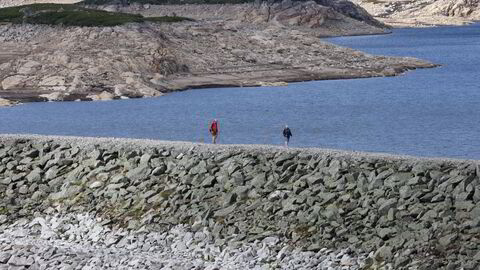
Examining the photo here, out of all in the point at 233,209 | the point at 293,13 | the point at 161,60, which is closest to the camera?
the point at 233,209

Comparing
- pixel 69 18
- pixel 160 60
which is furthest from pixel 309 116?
pixel 69 18

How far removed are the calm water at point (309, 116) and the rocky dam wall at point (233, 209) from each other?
69.1ft

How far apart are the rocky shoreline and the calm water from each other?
9.43ft

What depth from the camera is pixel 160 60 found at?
295 feet

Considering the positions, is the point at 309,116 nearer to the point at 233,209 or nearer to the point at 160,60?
the point at 160,60

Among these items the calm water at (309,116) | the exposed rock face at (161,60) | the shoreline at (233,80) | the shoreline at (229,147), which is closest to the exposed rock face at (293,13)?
the exposed rock face at (161,60)

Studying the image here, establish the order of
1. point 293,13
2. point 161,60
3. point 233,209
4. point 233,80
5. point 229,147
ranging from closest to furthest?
point 233,209 < point 229,147 < point 161,60 < point 233,80 < point 293,13

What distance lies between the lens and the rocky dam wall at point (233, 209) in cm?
2422

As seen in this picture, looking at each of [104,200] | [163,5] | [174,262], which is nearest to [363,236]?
[174,262]

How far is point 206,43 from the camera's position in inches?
3949

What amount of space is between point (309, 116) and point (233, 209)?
41.3 meters

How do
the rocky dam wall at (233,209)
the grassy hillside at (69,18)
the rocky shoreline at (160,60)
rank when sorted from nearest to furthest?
the rocky dam wall at (233,209) → the rocky shoreline at (160,60) → the grassy hillside at (69,18)

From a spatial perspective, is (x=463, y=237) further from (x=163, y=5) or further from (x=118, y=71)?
(x=163, y=5)

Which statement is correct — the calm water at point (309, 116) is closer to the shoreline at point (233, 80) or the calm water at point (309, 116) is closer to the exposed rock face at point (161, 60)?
the shoreline at point (233, 80)
